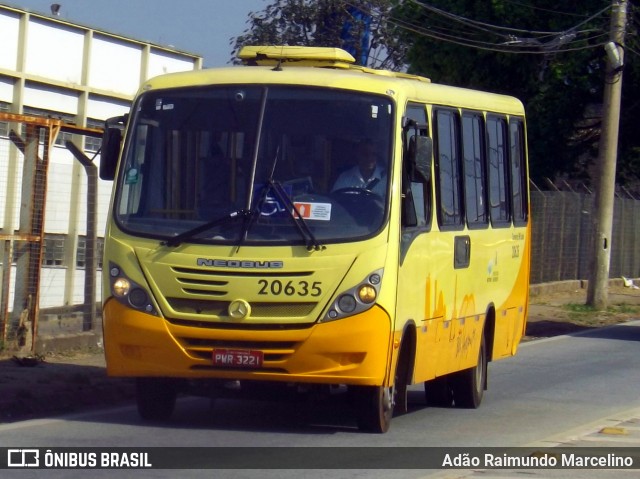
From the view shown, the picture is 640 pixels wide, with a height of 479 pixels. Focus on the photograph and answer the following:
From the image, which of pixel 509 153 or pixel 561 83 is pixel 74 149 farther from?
pixel 561 83

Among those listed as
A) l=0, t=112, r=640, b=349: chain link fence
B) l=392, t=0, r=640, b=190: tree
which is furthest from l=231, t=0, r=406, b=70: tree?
l=0, t=112, r=640, b=349: chain link fence

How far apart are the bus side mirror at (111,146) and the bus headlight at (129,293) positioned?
963 millimetres

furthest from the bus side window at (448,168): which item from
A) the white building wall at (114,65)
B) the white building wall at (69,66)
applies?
the white building wall at (114,65)

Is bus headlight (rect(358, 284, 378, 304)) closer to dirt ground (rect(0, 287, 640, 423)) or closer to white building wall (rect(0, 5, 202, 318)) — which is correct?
dirt ground (rect(0, 287, 640, 423))

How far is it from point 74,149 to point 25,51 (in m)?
10.3

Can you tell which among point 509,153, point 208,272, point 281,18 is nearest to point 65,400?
point 208,272

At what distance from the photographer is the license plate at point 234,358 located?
29.9 feet

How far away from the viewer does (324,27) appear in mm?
40719

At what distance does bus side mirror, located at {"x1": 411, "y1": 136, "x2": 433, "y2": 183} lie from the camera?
960cm

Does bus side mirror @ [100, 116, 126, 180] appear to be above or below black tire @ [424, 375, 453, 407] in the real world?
above

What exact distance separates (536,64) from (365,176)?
23426 mm

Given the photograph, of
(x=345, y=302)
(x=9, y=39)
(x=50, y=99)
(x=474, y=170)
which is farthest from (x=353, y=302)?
(x=50, y=99)

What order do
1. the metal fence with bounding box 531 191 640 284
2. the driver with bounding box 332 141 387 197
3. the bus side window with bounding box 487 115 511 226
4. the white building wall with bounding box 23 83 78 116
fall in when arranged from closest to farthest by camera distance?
the driver with bounding box 332 141 387 197 → the bus side window with bounding box 487 115 511 226 → the white building wall with bounding box 23 83 78 116 → the metal fence with bounding box 531 191 640 284

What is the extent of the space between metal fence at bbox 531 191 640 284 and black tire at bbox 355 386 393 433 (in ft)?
58.1
